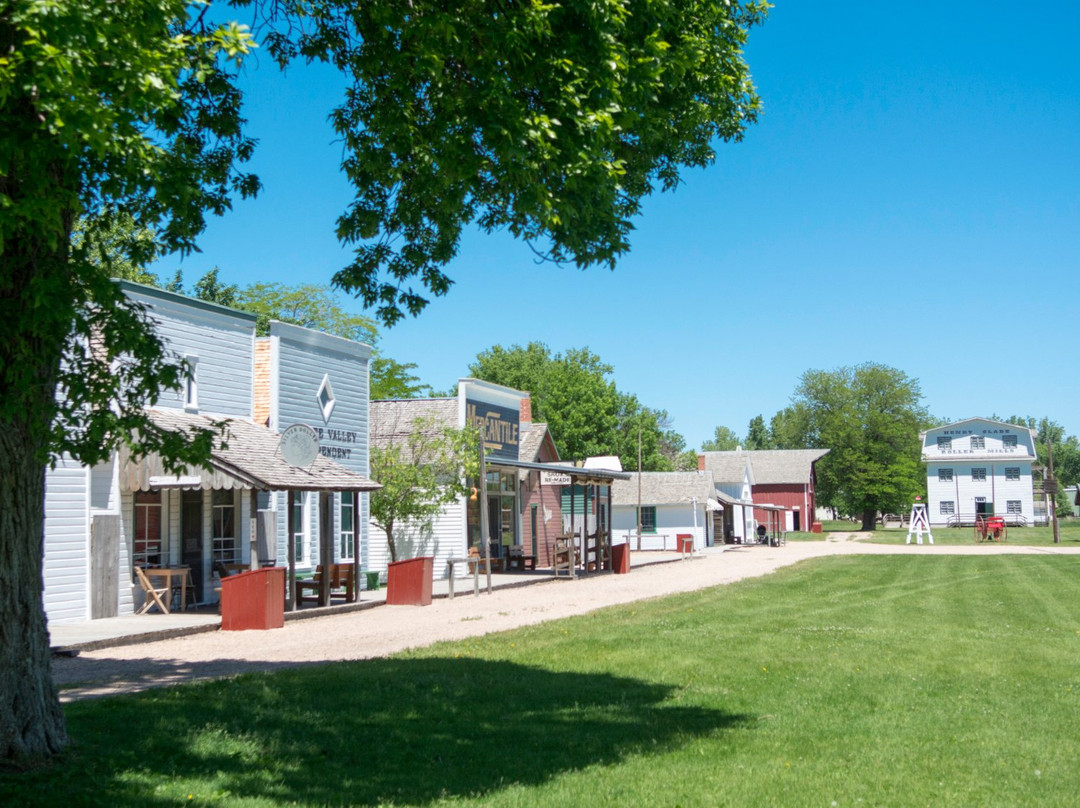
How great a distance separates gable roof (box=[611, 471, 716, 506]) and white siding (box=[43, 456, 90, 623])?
1458 inches

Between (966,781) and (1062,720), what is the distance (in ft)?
7.78

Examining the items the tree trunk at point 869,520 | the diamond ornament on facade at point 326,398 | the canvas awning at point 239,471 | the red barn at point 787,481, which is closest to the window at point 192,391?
the canvas awning at point 239,471

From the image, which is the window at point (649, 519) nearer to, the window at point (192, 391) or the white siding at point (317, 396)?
the white siding at point (317, 396)

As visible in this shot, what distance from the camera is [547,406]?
68.4 m

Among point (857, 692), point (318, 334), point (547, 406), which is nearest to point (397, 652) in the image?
point (857, 692)

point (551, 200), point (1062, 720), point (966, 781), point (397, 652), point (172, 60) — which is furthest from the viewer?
point (397, 652)

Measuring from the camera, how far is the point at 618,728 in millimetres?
8523

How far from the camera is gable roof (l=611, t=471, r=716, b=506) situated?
52188 mm

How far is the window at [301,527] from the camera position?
73.4 feet

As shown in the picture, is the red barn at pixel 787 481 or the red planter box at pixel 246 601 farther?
the red barn at pixel 787 481

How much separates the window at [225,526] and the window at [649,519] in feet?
113

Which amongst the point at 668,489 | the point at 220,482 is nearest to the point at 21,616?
the point at 220,482

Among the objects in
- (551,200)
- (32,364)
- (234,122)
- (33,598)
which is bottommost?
(33,598)

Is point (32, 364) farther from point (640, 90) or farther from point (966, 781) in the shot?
point (966, 781)
